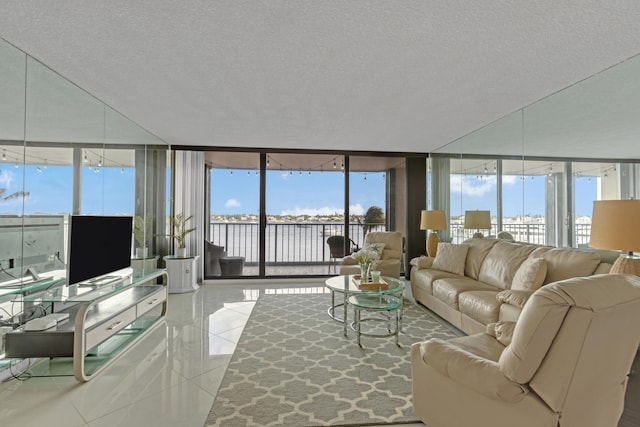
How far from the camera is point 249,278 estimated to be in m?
6.02

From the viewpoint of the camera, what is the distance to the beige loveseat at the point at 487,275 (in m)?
2.84

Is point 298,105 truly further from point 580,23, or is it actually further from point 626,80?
point 626,80

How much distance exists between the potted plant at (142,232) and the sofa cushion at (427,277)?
3986 mm

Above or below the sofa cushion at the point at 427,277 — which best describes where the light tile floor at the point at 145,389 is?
below

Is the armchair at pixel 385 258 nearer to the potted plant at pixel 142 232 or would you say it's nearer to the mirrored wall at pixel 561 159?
the mirrored wall at pixel 561 159

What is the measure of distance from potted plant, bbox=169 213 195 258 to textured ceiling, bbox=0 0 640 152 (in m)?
2.21

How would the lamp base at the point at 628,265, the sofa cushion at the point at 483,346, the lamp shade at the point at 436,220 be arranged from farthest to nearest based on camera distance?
the lamp shade at the point at 436,220 < the lamp base at the point at 628,265 < the sofa cushion at the point at 483,346

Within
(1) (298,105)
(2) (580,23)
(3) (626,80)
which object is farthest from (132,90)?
(3) (626,80)

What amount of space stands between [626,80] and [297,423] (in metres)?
3.73

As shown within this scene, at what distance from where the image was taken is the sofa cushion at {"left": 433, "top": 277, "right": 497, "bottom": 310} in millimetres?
3514

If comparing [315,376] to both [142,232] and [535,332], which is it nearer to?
[535,332]

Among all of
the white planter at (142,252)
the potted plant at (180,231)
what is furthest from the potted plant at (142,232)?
the potted plant at (180,231)

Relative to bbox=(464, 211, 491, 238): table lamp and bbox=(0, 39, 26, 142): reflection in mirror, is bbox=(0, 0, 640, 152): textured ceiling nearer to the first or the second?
bbox=(0, 39, 26, 142): reflection in mirror

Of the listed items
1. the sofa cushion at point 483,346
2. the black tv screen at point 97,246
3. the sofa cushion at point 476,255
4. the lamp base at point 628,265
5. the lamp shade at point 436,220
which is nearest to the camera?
the sofa cushion at point 483,346
